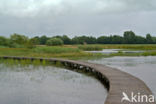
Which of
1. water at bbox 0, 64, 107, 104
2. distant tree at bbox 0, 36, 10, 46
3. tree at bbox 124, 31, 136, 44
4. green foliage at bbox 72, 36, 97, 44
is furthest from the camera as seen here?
green foliage at bbox 72, 36, 97, 44

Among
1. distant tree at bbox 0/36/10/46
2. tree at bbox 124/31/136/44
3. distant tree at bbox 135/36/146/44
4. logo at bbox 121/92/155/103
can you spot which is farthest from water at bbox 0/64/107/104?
distant tree at bbox 135/36/146/44

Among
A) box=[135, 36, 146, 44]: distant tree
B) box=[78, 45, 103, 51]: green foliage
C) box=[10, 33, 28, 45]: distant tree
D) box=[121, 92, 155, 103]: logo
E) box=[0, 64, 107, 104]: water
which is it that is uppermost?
box=[10, 33, 28, 45]: distant tree

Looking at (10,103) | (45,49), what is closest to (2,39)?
(45,49)

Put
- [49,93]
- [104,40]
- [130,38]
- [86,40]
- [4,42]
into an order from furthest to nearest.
A: 1. [86,40]
2. [104,40]
3. [130,38]
4. [4,42]
5. [49,93]

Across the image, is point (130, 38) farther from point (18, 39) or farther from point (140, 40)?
point (18, 39)

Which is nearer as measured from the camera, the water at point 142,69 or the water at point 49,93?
the water at point 49,93

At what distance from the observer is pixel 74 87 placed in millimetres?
10523

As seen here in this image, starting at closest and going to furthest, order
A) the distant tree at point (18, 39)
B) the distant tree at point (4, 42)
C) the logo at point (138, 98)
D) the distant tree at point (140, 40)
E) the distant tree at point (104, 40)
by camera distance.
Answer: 1. the logo at point (138, 98)
2. the distant tree at point (18, 39)
3. the distant tree at point (4, 42)
4. the distant tree at point (140, 40)
5. the distant tree at point (104, 40)

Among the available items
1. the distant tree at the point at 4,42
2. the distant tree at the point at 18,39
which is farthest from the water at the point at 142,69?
the distant tree at the point at 4,42

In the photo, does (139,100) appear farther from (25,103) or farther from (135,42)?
(135,42)

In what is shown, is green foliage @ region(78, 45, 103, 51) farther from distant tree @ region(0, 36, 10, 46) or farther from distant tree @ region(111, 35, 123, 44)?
distant tree @ region(111, 35, 123, 44)

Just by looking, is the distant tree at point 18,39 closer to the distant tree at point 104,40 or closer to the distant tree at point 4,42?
the distant tree at point 4,42

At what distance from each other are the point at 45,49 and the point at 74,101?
30364mm

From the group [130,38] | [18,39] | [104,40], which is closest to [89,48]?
[18,39]
